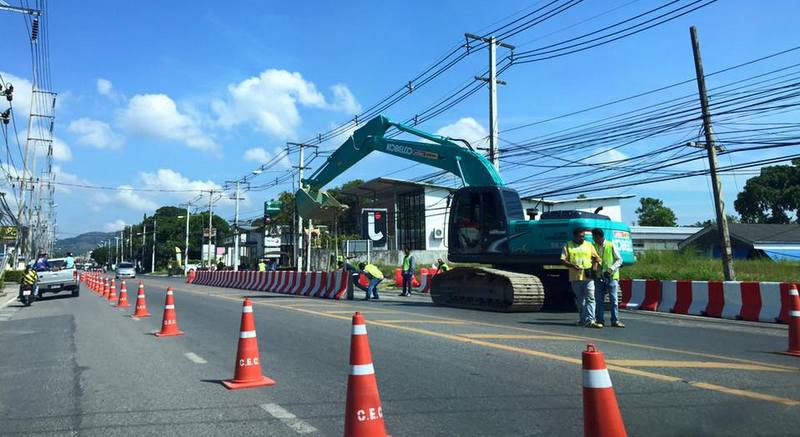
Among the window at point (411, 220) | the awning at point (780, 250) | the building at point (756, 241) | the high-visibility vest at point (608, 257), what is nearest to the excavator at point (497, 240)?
the high-visibility vest at point (608, 257)

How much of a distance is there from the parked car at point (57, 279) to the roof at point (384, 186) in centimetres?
2825

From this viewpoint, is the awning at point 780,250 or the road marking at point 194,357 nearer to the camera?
the road marking at point 194,357

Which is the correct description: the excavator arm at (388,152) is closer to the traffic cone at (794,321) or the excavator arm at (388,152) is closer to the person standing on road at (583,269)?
the person standing on road at (583,269)

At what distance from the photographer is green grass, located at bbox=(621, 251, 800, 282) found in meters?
21.7

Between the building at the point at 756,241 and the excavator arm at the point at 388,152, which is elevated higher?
the excavator arm at the point at 388,152

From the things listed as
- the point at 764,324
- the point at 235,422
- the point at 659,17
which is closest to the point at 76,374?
the point at 235,422

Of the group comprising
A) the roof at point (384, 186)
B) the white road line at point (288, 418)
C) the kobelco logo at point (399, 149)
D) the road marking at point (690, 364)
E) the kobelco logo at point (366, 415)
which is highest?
the roof at point (384, 186)

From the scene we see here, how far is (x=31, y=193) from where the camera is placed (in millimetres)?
53562

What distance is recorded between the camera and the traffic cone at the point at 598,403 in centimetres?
327

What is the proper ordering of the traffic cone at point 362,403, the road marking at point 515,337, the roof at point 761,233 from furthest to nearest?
the roof at point 761,233 < the road marking at point 515,337 < the traffic cone at point 362,403

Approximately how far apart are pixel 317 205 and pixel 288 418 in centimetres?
1583

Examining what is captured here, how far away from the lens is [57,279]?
79.4 feet

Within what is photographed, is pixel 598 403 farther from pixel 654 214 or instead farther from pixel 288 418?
pixel 654 214

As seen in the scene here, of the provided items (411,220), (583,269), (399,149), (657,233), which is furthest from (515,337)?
(657,233)
